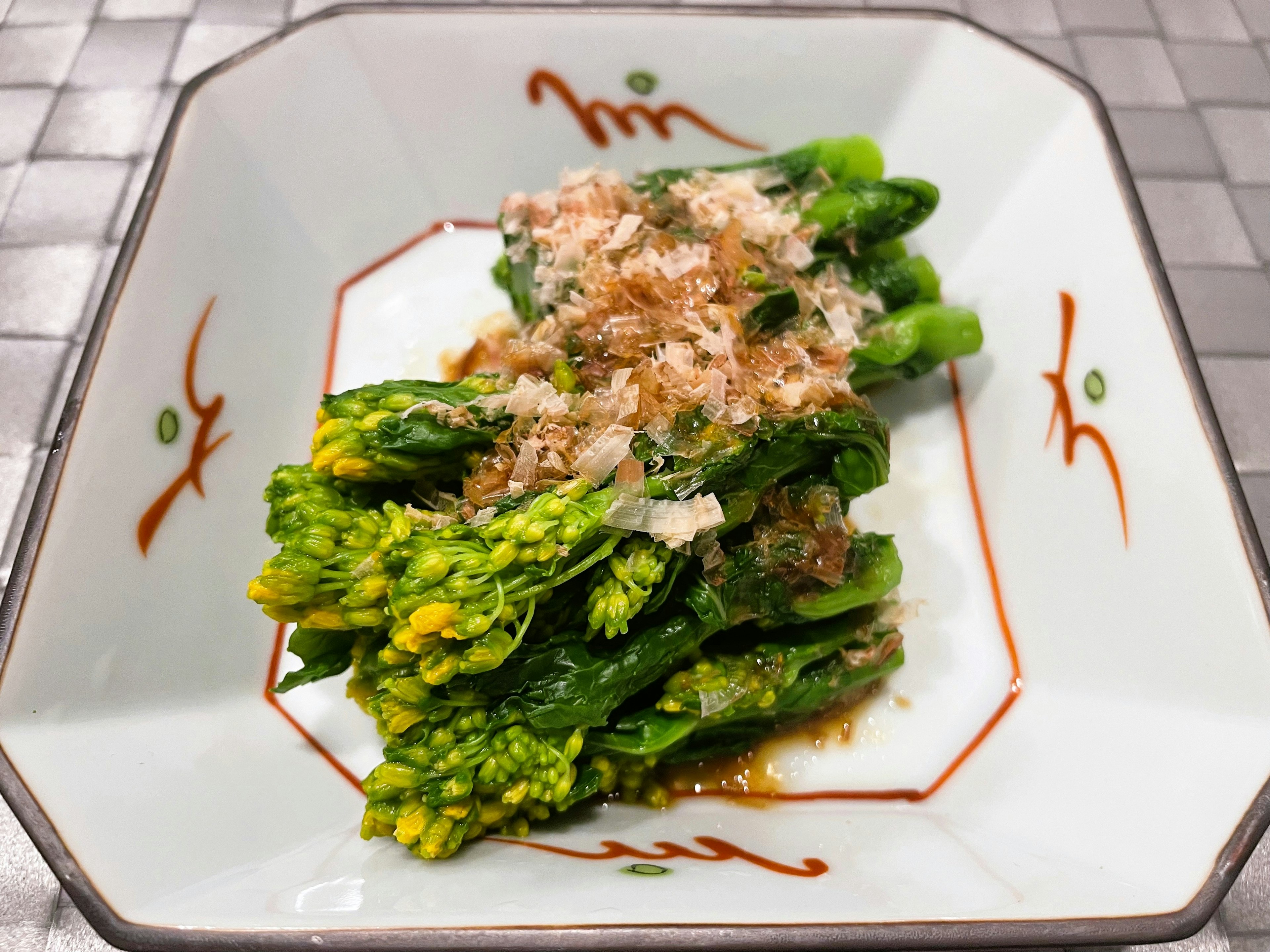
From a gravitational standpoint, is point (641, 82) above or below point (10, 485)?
above

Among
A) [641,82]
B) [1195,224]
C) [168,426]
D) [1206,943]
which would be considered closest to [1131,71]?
[1195,224]

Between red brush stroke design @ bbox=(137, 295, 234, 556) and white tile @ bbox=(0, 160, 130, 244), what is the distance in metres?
1.02

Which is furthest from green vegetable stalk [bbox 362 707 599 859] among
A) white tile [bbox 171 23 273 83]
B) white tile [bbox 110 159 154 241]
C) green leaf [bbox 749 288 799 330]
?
white tile [bbox 171 23 273 83]

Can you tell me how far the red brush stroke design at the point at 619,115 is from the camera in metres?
2.46

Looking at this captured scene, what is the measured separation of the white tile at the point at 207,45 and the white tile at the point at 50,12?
0.43 metres

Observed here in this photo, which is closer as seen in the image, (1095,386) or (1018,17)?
(1095,386)

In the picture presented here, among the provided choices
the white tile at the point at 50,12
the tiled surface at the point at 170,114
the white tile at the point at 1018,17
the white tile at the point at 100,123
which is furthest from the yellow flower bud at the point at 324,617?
the white tile at the point at 1018,17

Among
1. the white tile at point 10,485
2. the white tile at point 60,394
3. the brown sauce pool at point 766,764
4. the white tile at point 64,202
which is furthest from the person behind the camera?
the white tile at point 64,202

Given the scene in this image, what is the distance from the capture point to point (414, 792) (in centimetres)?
153

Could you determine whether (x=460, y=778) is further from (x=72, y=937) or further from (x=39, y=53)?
(x=39, y=53)

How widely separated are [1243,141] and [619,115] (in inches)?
91.6

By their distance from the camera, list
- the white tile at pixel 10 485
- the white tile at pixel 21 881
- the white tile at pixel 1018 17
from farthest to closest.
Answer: the white tile at pixel 1018 17 < the white tile at pixel 10 485 < the white tile at pixel 21 881

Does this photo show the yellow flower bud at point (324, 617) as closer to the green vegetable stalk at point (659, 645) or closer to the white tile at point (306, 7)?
the green vegetable stalk at point (659, 645)

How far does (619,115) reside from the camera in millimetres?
2537
